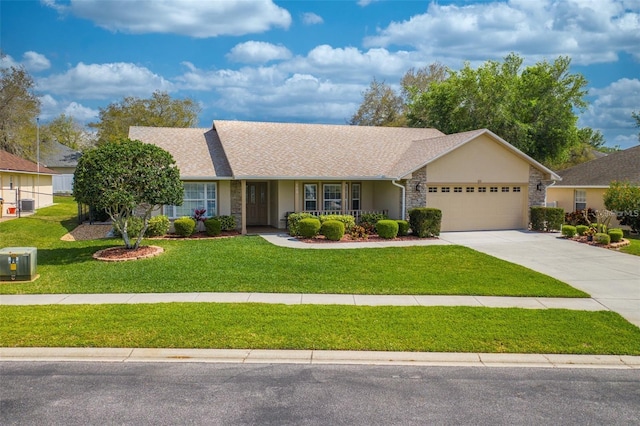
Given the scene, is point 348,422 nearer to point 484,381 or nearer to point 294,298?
point 484,381

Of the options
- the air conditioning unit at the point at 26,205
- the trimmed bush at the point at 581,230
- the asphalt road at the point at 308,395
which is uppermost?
the air conditioning unit at the point at 26,205

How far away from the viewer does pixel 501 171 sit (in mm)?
23062

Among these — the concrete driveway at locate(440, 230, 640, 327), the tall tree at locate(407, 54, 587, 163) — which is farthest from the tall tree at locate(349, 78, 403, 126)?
the concrete driveway at locate(440, 230, 640, 327)

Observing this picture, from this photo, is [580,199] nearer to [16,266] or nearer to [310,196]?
[310,196]

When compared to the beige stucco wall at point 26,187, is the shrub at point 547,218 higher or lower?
lower

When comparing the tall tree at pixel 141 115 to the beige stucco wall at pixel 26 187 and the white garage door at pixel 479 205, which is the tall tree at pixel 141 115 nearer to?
the beige stucco wall at pixel 26 187

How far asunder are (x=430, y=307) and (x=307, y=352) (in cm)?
351

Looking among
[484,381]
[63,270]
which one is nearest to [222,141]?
[63,270]

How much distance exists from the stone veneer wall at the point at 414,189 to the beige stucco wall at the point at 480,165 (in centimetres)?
32

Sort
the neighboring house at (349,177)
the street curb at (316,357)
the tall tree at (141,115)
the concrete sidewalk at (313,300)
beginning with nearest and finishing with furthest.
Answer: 1. the street curb at (316,357)
2. the concrete sidewalk at (313,300)
3. the neighboring house at (349,177)
4. the tall tree at (141,115)

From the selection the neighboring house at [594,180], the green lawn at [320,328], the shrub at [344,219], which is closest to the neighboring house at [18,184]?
the shrub at [344,219]

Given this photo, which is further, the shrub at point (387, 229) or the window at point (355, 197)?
the window at point (355, 197)

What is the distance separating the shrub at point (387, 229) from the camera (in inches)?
780

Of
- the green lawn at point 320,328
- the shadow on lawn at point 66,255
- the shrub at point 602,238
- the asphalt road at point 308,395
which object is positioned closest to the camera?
the asphalt road at point 308,395
